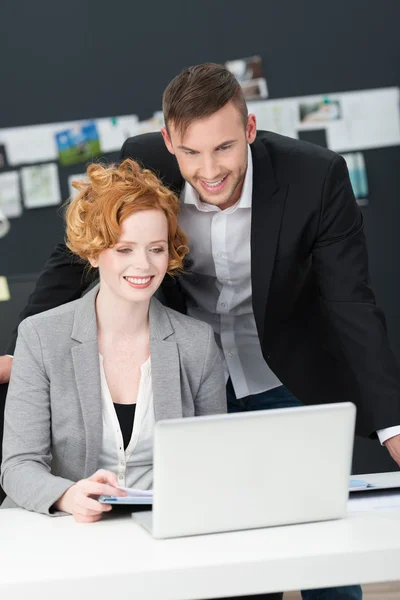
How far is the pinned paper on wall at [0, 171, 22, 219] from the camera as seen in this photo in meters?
4.10

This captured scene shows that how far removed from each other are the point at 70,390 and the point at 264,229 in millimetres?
682

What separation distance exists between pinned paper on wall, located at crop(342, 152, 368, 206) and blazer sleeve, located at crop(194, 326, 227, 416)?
7.90 feet

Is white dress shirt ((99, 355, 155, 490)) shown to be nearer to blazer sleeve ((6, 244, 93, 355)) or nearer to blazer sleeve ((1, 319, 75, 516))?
blazer sleeve ((1, 319, 75, 516))

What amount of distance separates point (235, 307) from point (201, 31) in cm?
212

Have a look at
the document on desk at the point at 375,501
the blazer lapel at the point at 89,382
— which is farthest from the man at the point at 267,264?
the blazer lapel at the point at 89,382

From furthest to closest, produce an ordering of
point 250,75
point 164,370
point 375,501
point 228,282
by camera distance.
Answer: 1. point 250,75
2. point 228,282
3. point 164,370
4. point 375,501

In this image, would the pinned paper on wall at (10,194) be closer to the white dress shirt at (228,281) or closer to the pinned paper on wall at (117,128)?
the pinned paper on wall at (117,128)

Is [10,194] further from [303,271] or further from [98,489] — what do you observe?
[98,489]

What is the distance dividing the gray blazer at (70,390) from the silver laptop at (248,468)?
15.3 inches

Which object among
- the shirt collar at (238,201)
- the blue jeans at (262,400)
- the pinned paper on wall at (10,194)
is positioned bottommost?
the blue jeans at (262,400)

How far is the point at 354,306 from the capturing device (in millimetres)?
2072

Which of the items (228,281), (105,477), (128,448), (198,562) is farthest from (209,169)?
(198,562)

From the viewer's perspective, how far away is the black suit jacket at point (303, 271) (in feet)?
6.71

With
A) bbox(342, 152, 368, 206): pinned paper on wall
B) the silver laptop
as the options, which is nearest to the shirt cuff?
the silver laptop
